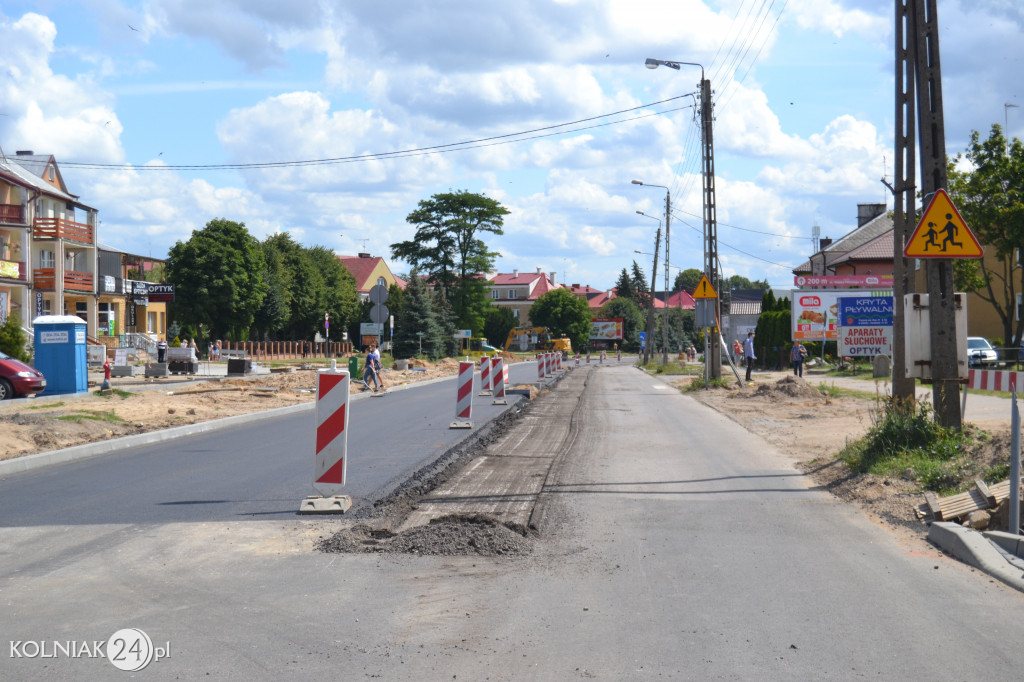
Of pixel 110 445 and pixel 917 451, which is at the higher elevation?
pixel 917 451

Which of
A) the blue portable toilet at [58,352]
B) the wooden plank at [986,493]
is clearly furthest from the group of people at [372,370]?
the wooden plank at [986,493]

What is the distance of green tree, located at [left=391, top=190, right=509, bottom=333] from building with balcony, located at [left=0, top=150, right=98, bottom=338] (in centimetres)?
2468

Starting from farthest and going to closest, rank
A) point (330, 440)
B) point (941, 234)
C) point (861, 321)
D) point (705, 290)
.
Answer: point (861, 321)
point (705, 290)
point (941, 234)
point (330, 440)

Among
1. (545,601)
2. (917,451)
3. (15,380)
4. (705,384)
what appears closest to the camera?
(545,601)

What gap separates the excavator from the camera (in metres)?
96.4

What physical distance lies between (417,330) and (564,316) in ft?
180

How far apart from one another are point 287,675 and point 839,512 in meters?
5.99

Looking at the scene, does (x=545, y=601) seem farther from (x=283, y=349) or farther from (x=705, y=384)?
(x=283, y=349)

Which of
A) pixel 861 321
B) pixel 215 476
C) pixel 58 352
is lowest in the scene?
pixel 215 476

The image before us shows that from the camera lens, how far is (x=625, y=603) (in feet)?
18.0

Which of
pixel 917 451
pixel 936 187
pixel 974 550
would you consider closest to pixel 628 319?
pixel 936 187

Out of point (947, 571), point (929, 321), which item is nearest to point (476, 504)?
point (947, 571)

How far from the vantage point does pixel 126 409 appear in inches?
764

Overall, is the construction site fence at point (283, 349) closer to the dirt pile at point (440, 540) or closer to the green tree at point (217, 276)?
the green tree at point (217, 276)
